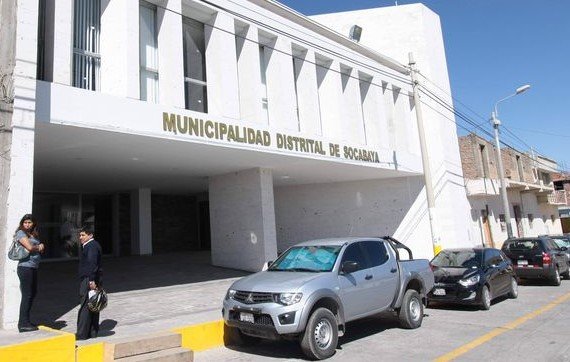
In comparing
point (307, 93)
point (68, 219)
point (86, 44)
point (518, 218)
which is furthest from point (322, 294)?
point (518, 218)

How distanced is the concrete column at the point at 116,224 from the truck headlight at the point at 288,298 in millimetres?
15710

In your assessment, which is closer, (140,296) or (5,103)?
(5,103)

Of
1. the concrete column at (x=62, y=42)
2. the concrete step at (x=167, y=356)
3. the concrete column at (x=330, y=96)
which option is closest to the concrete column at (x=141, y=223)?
the concrete column at (x=330, y=96)

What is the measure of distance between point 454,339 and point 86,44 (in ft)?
31.0

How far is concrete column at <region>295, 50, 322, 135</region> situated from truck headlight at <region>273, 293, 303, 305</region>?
8.96 m

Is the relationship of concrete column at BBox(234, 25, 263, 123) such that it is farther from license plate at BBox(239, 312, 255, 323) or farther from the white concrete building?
license plate at BBox(239, 312, 255, 323)

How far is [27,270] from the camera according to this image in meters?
6.88

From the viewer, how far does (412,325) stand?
8.88 meters

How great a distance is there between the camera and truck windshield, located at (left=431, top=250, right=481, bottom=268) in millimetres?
11500

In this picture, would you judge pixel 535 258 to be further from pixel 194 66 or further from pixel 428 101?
pixel 194 66

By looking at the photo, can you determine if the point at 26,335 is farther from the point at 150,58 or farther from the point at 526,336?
the point at 526,336

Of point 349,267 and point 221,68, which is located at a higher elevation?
point 221,68

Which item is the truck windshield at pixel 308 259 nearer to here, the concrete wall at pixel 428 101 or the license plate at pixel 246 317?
the license plate at pixel 246 317

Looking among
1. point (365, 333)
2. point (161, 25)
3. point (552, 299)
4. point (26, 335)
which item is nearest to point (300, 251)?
point (365, 333)
